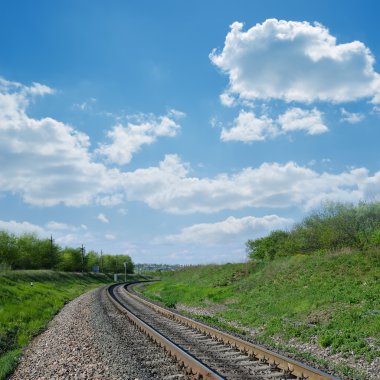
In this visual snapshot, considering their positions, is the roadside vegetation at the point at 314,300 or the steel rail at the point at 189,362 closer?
the steel rail at the point at 189,362

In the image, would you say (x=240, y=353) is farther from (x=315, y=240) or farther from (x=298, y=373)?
(x=315, y=240)

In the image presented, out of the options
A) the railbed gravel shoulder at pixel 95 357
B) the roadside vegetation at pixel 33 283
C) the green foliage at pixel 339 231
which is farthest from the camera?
the green foliage at pixel 339 231

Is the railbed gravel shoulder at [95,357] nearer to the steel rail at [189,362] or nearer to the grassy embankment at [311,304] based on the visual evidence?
the steel rail at [189,362]

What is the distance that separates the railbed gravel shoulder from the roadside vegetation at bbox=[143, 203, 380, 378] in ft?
14.4

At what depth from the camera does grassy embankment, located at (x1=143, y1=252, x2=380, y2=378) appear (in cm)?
1319

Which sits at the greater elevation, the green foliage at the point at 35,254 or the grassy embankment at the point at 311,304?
the green foliage at the point at 35,254

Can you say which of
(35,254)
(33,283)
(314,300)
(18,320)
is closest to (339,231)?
(314,300)

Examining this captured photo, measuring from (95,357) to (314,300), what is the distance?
1123cm

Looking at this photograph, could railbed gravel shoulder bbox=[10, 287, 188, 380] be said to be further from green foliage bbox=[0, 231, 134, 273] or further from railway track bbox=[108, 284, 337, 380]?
green foliage bbox=[0, 231, 134, 273]

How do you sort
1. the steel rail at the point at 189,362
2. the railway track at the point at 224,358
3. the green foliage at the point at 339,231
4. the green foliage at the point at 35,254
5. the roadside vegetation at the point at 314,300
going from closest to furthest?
the steel rail at the point at 189,362, the railway track at the point at 224,358, the roadside vegetation at the point at 314,300, the green foliage at the point at 339,231, the green foliage at the point at 35,254

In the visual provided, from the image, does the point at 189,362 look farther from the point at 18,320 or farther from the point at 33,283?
the point at 33,283

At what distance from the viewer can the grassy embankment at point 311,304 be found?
13.2 m

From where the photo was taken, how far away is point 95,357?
11.5 m

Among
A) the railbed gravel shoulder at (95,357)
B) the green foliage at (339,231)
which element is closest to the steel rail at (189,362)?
the railbed gravel shoulder at (95,357)
